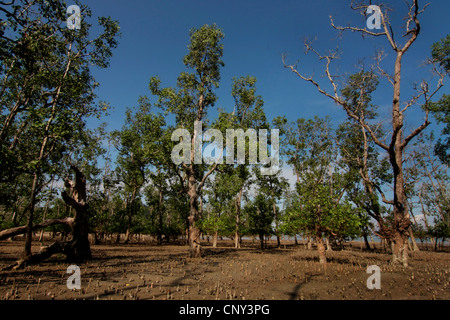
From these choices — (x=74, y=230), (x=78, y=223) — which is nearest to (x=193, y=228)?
(x=78, y=223)

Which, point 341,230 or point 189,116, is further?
point 189,116

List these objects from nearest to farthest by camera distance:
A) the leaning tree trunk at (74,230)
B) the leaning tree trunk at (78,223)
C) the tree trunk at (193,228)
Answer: the leaning tree trunk at (74,230)
the leaning tree trunk at (78,223)
the tree trunk at (193,228)

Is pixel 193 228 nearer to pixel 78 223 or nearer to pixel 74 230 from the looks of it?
pixel 78 223

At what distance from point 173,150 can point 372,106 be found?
2319 centimetres

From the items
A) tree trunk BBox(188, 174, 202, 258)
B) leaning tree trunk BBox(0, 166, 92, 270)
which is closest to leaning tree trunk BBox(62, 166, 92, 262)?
leaning tree trunk BBox(0, 166, 92, 270)

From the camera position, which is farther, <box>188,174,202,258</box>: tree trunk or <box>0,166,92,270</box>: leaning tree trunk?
<box>188,174,202,258</box>: tree trunk

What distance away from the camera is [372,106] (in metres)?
25.5

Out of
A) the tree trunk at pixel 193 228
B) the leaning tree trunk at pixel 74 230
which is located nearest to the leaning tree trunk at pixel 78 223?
the leaning tree trunk at pixel 74 230

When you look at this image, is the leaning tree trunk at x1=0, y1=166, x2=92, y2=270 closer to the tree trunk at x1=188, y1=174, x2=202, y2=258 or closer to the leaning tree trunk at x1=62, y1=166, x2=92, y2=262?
the leaning tree trunk at x1=62, y1=166, x2=92, y2=262

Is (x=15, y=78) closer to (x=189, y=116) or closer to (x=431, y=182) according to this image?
(x=189, y=116)

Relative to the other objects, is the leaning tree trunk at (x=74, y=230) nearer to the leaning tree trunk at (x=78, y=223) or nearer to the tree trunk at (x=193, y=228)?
the leaning tree trunk at (x=78, y=223)

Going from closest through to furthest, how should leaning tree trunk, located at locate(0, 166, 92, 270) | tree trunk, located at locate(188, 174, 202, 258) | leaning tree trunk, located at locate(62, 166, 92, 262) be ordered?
leaning tree trunk, located at locate(0, 166, 92, 270) < leaning tree trunk, located at locate(62, 166, 92, 262) < tree trunk, located at locate(188, 174, 202, 258)

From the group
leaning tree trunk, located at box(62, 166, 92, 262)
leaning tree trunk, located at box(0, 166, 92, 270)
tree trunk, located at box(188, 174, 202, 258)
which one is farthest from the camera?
tree trunk, located at box(188, 174, 202, 258)
